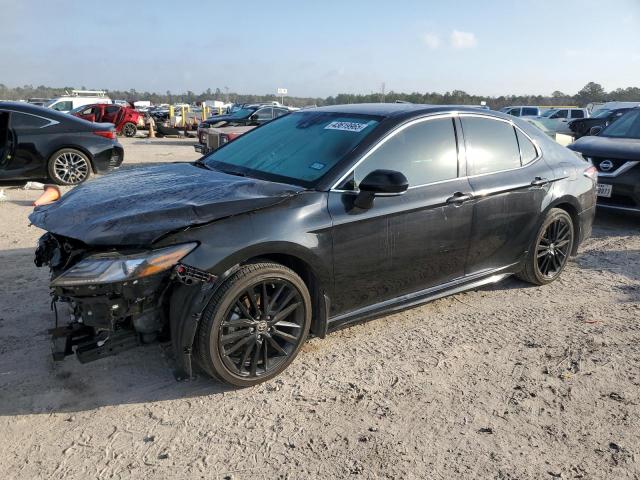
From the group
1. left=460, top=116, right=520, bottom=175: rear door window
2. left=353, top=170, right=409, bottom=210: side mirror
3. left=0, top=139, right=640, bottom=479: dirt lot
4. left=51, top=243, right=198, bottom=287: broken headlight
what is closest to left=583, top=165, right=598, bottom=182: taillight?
left=460, top=116, right=520, bottom=175: rear door window

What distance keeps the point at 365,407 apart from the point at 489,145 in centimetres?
248

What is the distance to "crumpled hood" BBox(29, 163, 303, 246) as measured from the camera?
290 centimetres

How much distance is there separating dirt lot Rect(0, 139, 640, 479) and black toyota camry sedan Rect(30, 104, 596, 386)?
11.3 inches

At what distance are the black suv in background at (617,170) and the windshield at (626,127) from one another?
21 centimetres

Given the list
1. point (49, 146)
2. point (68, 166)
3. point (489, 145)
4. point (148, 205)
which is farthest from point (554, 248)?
point (49, 146)

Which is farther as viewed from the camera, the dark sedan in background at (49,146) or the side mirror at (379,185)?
the dark sedan in background at (49,146)

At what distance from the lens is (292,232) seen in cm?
321

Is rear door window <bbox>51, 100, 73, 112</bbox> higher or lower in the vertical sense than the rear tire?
higher

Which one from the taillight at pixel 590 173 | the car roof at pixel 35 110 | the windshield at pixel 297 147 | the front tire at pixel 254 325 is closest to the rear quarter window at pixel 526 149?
the taillight at pixel 590 173

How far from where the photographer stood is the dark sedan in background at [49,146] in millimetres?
8805

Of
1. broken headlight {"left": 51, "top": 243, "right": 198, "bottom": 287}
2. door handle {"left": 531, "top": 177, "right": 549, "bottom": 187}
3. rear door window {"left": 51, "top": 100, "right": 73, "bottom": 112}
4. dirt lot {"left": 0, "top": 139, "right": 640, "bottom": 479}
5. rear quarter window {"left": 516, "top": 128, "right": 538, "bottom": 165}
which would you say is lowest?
dirt lot {"left": 0, "top": 139, "right": 640, "bottom": 479}

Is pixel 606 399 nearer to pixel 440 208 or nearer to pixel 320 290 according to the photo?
pixel 440 208

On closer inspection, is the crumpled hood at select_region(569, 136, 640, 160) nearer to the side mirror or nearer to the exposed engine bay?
the side mirror

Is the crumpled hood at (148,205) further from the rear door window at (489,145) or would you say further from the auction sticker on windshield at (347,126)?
the rear door window at (489,145)
